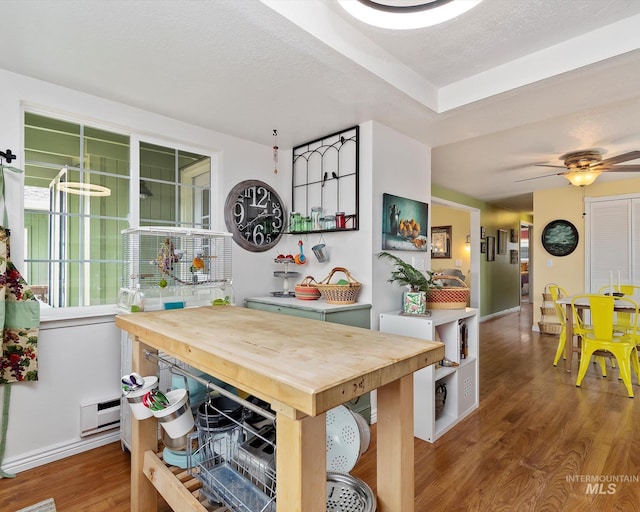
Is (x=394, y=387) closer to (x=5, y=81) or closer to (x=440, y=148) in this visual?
(x=5, y=81)

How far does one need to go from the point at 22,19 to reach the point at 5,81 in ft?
2.03

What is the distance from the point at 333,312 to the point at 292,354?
4.54 feet

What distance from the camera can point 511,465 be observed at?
79.8 inches

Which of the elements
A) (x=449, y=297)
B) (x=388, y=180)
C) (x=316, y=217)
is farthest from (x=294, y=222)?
(x=449, y=297)

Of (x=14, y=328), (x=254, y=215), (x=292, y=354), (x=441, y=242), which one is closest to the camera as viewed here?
(x=292, y=354)

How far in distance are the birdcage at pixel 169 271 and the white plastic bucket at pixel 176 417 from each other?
35.9 inches

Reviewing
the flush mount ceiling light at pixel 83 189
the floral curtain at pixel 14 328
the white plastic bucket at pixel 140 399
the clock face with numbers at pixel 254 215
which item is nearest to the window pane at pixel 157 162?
the flush mount ceiling light at pixel 83 189

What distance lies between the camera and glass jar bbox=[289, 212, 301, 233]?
10.3 ft

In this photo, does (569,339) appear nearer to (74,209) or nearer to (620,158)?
(620,158)

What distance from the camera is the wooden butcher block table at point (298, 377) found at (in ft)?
2.59

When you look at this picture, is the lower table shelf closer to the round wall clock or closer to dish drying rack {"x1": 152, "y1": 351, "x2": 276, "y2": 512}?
dish drying rack {"x1": 152, "y1": 351, "x2": 276, "y2": 512}

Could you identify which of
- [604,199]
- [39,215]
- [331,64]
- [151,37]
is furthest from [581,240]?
[39,215]

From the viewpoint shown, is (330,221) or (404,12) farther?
(330,221)

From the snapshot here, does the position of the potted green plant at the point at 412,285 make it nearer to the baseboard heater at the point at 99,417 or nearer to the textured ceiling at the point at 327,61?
the textured ceiling at the point at 327,61
